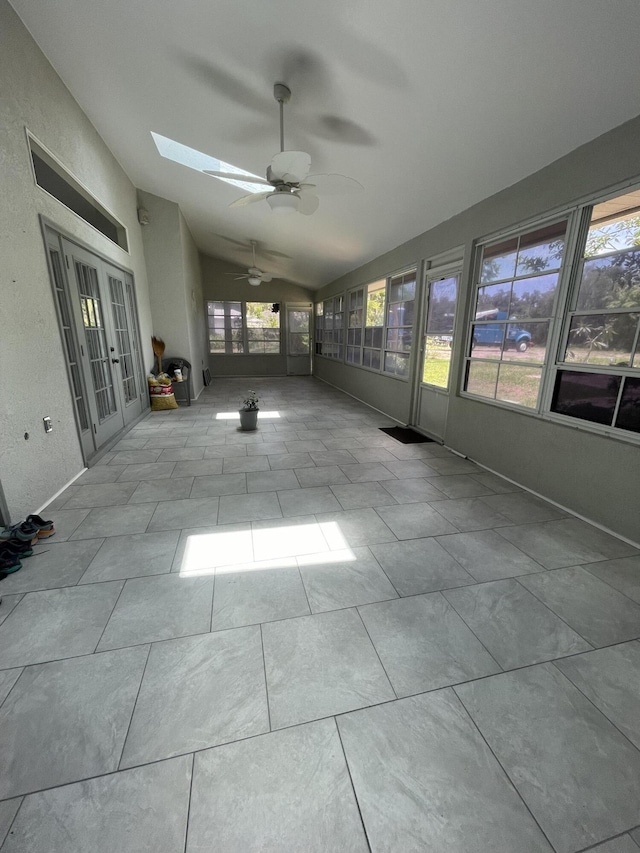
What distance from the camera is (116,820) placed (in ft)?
3.19

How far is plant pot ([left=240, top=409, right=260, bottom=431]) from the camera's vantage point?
15.2ft

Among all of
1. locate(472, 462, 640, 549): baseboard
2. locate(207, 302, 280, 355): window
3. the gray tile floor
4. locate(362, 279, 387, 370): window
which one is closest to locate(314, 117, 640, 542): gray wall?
locate(472, 462, 640, 549): baseboard

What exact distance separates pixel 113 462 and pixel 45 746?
9.14 feet

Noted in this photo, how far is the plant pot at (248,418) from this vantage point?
463 cm

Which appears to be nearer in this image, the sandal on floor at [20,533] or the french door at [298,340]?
the sandal on floor at [20,533]

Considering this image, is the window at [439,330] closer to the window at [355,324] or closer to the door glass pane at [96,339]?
the window at [355,324]

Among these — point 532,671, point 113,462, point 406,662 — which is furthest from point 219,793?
point 113,462

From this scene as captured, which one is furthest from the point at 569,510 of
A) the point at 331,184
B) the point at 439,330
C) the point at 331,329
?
the point at 331,329

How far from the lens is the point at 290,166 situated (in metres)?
2.43

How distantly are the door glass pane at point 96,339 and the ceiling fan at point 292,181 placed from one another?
1875 millimetres

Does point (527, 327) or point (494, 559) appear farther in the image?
point (527, 327)

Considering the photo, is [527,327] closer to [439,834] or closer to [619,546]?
[619,546]

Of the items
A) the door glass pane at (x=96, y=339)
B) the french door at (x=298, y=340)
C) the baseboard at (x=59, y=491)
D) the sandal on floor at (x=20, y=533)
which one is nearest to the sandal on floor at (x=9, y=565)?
the sandal on floor at (x=20, y=533)

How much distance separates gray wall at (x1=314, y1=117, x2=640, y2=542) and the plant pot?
2.47 meters
